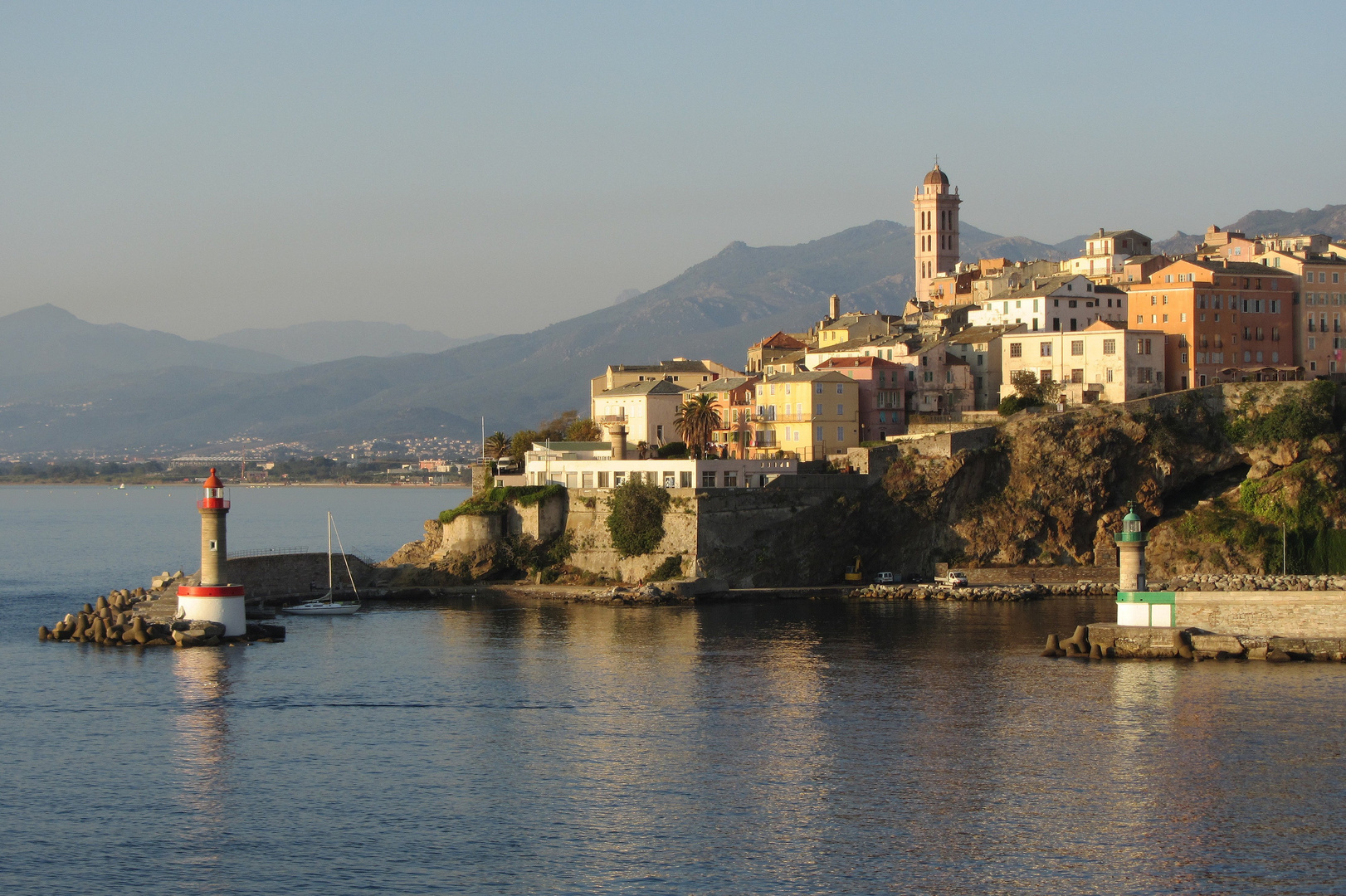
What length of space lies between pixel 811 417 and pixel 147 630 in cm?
3692

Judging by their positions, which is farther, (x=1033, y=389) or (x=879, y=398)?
(x=879, y=398)

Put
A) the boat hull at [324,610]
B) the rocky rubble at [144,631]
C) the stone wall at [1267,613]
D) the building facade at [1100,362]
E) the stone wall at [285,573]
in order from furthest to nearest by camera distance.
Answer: the building facade at [1100,362], the stone wall at [285,573], the boat hull at [324,610], the rocky rubble at [144,631], the stone wall at [1267,613]

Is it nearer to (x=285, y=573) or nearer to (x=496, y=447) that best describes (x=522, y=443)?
(x=496, y=447)

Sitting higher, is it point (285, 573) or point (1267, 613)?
point (285, 573)

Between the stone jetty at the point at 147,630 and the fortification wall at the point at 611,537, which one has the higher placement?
the fortification wall at the point at 611,537

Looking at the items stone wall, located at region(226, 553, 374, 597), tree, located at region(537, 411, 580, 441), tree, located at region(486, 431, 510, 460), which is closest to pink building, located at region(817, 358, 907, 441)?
tree, located at region(537, 411, 580, 441)

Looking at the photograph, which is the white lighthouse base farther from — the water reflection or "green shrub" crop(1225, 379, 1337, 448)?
"green shrub" crop(1225, 379, 1337, 448)

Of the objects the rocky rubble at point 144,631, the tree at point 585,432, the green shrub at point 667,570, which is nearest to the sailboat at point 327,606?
the rocky rubble at point 144,631

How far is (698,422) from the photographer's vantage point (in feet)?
288

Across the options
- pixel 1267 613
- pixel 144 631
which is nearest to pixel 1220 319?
pixel 1267 613

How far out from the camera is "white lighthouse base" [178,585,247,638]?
209 feet

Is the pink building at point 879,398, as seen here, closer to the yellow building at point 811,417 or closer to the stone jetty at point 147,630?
the yellow building at point 811,417

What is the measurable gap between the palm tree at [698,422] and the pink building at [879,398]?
6.54m

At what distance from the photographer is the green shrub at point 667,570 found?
255 ft
